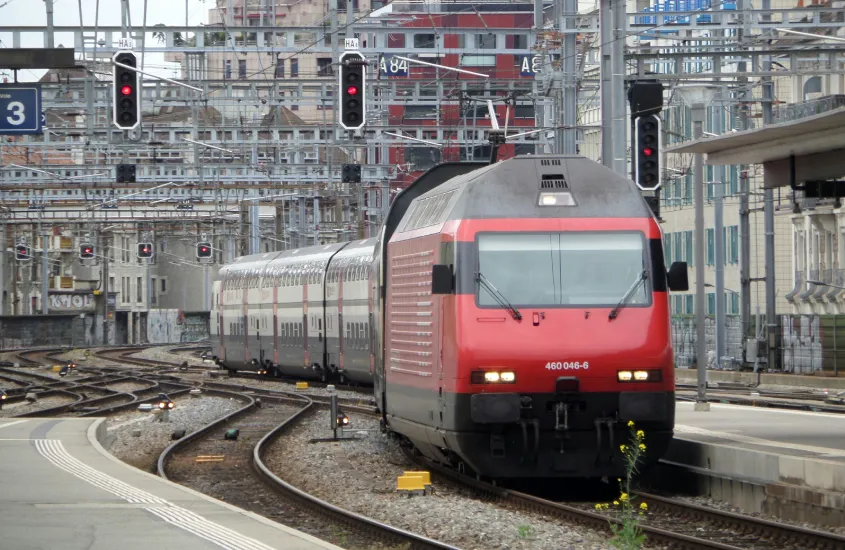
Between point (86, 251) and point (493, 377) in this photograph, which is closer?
point (493, 377)

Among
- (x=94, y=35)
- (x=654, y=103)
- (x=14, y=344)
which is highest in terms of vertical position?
(x=94, y=35)

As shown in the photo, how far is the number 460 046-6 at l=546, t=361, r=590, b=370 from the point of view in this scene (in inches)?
578

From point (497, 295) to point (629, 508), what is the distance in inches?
139

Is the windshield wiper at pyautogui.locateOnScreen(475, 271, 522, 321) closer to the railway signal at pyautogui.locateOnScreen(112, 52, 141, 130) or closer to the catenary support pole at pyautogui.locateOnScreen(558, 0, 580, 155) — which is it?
the catenary support pole at pyautogui.locateOnScreen(558, 0, 580, 155)

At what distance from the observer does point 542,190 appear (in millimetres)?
15570

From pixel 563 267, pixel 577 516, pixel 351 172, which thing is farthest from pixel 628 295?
pixel 351 172

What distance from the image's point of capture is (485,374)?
14664 mm

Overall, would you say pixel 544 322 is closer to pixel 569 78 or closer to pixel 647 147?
pixel 647 147

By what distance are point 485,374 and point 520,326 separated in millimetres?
587

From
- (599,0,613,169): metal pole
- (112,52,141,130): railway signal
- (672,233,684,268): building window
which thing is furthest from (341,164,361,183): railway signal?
(672,233,684,268): building window

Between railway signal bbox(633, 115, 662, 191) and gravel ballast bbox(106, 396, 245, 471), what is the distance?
8.66m

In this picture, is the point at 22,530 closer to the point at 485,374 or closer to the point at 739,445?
the point at 485,374

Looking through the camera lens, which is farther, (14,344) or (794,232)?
(14,344)

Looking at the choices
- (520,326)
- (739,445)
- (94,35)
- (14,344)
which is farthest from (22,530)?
(14,344)
